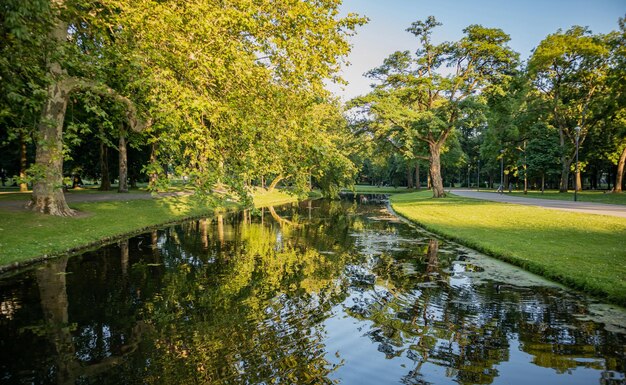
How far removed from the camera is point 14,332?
23.4 ft

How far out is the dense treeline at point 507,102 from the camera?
37562 millimetres

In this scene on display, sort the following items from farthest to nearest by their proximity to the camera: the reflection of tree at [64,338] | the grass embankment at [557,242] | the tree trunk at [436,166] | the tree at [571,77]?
1. the tree at [571,77]
2. the tree trunk at [436,166]
3. the grass embankment at [557,242]
4. the reflection of tree at [64,338]

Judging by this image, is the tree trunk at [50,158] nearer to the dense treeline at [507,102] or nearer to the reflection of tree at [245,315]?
the reflection of tree at [245,315]

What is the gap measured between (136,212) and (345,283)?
2030 centimetres

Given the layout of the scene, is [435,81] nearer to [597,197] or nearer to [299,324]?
[597,197]

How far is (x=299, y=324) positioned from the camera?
7543mm

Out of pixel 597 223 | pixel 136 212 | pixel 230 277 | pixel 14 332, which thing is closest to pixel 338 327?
pixel 230 277

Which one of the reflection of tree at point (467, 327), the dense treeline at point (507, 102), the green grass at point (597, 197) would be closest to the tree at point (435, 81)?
the dense treeline at point (507, 102)

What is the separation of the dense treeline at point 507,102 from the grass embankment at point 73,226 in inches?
857

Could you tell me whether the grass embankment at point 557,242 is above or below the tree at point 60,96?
below

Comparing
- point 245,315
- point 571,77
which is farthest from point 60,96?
point 571,77

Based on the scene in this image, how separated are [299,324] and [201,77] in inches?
351

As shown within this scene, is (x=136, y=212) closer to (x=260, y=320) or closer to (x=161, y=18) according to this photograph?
(x=161, y=18)

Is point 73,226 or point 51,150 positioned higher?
point 51,150
